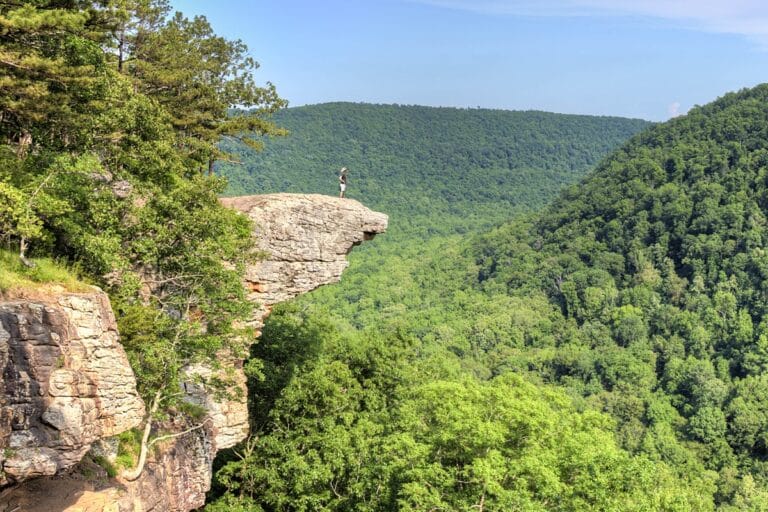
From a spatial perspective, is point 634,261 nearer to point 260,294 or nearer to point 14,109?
point 260,294

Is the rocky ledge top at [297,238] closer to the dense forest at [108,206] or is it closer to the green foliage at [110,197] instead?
the dense forest at [108,206]

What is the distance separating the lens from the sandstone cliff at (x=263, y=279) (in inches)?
601

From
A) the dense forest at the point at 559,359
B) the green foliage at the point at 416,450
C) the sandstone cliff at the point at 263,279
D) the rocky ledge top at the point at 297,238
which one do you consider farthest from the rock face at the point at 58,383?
the dense forest at the point at 559,359

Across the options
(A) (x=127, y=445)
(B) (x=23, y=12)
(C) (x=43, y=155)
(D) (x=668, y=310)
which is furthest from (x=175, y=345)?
(D) (x=668, y=310)

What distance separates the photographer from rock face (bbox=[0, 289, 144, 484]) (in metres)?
9.83

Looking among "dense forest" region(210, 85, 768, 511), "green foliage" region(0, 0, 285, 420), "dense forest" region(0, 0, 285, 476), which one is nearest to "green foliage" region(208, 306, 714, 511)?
"dense forest" region(210, 85, 768, 511)

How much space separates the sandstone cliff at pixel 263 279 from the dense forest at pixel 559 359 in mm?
5893

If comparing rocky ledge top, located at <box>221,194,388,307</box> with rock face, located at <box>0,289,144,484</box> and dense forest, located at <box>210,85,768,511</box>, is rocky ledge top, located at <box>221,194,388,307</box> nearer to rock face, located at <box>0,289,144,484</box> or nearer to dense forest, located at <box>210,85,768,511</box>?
dense forest, located at <box>210,85,768,511</box>

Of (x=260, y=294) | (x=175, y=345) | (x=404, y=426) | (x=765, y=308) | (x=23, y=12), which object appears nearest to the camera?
(x=23, y=12)

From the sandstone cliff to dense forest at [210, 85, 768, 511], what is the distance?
589 centimetres

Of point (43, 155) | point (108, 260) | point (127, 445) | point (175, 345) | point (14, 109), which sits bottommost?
point (127, 445)

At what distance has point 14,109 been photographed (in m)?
11.9

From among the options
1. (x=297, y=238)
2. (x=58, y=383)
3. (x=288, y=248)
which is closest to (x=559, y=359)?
(x=297, y=238)

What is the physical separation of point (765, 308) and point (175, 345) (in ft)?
283
